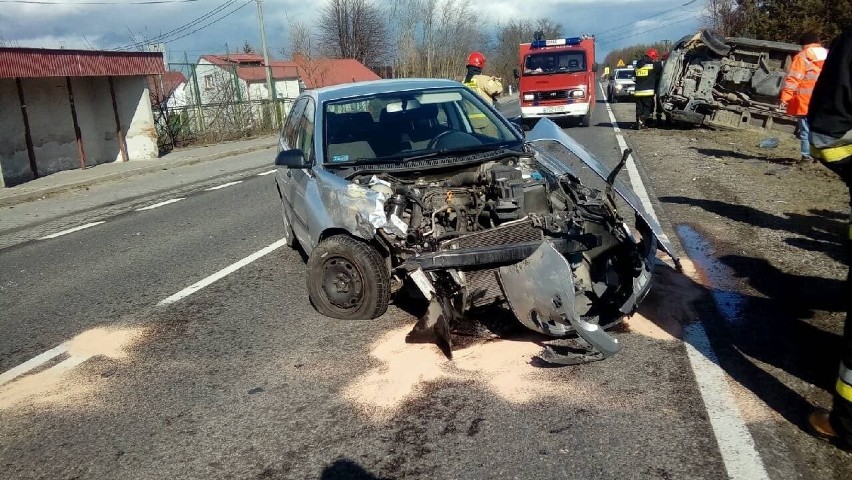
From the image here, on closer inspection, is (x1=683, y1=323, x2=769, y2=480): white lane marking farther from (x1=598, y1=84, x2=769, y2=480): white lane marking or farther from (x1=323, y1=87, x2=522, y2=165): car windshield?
(x1=323, y1=87, x2=522, y2=165): car windshield

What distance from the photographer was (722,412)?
338cm

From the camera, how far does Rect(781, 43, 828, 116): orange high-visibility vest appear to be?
32.0ft

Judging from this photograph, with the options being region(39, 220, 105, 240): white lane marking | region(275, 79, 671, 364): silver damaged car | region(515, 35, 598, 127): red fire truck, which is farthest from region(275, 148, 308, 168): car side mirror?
region(515, 35, 598, 127): red fire truck

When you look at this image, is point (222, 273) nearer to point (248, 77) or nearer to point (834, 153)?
point (834, 153)

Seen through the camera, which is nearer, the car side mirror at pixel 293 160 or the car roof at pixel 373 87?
the car side mirror at pixel 293 160

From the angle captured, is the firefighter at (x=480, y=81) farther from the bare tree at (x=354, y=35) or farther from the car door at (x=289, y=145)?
the bare tree at (x=354, y=35)

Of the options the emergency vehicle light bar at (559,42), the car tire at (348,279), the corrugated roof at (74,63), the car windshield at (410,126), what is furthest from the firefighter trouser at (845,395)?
the emergency vehicle light bar at (559,42)

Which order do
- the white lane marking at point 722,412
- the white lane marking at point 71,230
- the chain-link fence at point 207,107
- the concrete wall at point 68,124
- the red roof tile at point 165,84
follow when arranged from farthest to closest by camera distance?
1. the chain-link fence at point 207,107
2. the red roof tile at point 165,84
3. the concrete wall at point 68,124
4. the white lane marking at point 71,230
5. the white lane marking at point 722,412

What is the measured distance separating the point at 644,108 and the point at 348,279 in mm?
15949

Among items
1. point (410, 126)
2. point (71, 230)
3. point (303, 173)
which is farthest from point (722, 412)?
point (71, 230)

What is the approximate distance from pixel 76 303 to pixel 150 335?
1416 millimetres

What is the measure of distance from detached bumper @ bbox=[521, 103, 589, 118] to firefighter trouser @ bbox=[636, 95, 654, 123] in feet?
5.50

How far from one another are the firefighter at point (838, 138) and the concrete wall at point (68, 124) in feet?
54.1

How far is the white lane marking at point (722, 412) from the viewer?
9.55 ft
